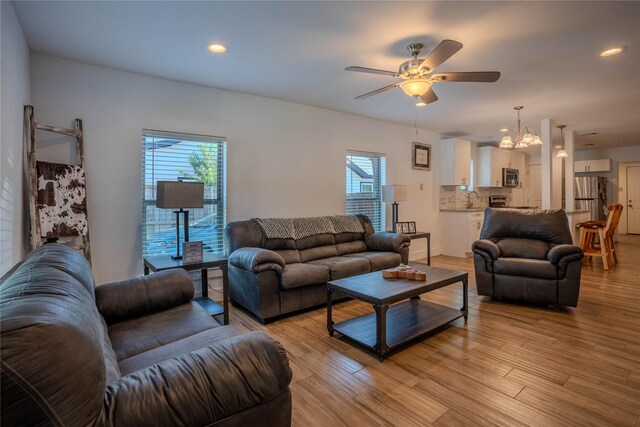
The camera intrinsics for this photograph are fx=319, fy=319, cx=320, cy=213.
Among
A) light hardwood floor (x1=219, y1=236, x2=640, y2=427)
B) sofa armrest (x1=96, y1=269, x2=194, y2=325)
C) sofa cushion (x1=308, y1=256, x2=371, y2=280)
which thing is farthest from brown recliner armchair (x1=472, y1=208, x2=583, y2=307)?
sofa armrest (x1=96, y1=269, x2=194, y2=325)

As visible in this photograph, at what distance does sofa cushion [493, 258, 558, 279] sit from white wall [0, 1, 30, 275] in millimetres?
4225

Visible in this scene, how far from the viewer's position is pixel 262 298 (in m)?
3.04

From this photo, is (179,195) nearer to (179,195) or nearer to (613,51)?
(179,195)

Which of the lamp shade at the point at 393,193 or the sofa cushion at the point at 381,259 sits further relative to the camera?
the lamp shade at the point at 393,193

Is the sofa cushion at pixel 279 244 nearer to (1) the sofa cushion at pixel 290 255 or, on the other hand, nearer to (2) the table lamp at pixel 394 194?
(1) the sofa cushion at pixel 290 255

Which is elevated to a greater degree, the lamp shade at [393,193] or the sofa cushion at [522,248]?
the lamp shade at [393,193]

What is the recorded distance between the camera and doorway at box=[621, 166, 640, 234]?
29.0 ft

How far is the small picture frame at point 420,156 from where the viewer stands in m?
6.13

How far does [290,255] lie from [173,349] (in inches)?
88.8

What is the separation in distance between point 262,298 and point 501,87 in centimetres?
369

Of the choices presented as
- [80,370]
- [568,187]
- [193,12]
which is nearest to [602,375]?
[80,370]

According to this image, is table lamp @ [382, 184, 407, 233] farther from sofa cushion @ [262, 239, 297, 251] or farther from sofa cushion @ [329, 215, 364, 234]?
sofa cushion @ [262, 239, 297, 251]

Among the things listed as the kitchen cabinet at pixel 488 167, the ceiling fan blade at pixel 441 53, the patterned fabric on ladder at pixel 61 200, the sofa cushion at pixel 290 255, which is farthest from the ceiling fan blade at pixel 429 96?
the kitchen cabinet at pixel 488 167

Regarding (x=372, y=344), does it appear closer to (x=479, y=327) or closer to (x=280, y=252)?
(x=479, y=327)
